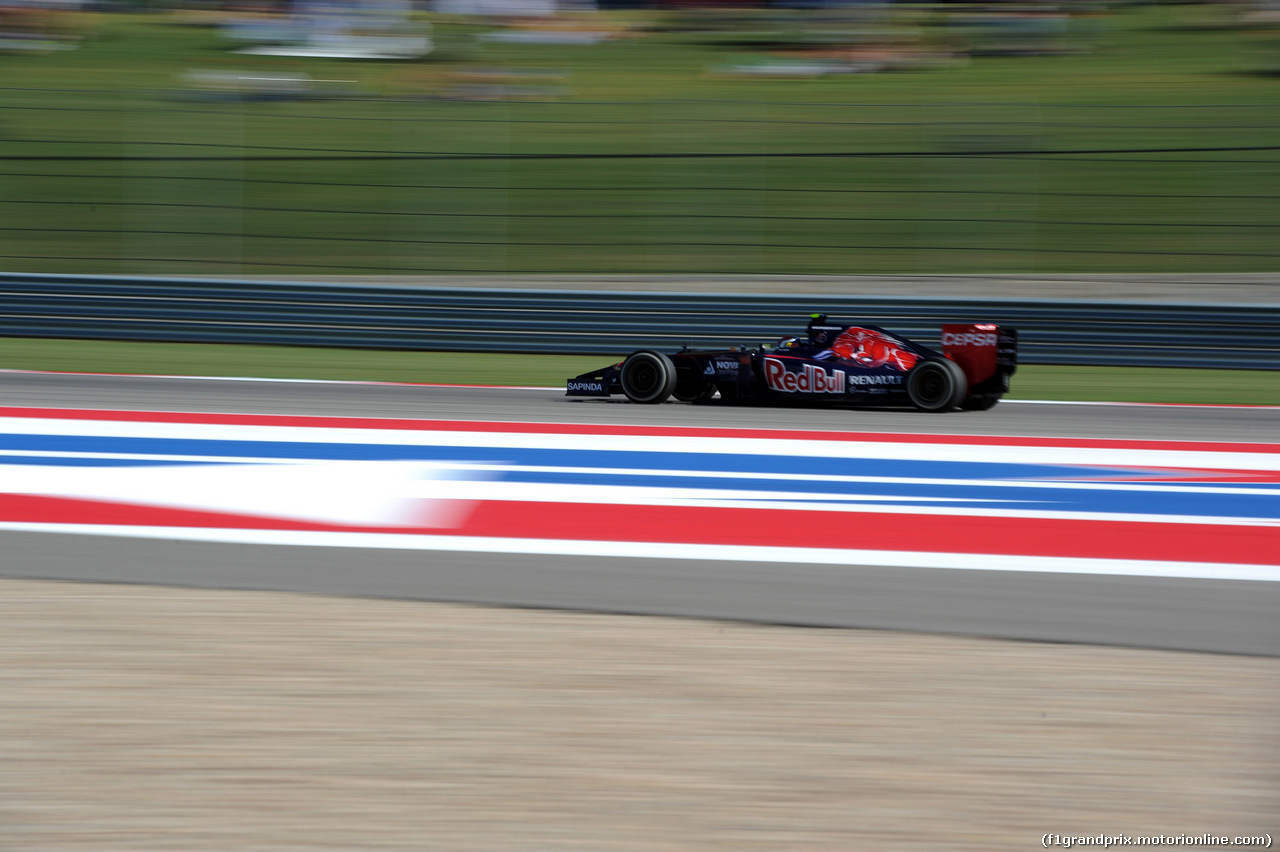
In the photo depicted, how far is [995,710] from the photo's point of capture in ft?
11.7

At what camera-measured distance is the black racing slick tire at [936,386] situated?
992 cm

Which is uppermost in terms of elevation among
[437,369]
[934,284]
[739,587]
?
[934,284]

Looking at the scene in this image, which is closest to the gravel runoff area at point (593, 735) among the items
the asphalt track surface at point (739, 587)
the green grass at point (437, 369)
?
the asphalt track surface at point (739, 587)

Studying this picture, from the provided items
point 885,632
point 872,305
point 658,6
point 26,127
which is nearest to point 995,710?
point 885,632

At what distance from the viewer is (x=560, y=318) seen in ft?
43.6

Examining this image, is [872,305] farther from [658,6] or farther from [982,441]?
[658,6]

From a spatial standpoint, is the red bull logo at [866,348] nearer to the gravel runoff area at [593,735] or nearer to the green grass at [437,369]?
the green grass at [437,369]

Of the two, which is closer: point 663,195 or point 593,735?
point 593,735

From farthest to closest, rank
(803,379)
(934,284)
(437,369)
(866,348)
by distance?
(934,284), (437,369), (803,379), (866,348)

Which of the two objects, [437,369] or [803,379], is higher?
[803,379]

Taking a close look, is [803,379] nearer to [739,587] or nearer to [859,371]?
[859,371]

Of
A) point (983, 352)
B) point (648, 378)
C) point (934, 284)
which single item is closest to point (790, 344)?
point (648, 378)

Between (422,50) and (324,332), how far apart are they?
413 inches

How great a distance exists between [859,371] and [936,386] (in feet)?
1.79
